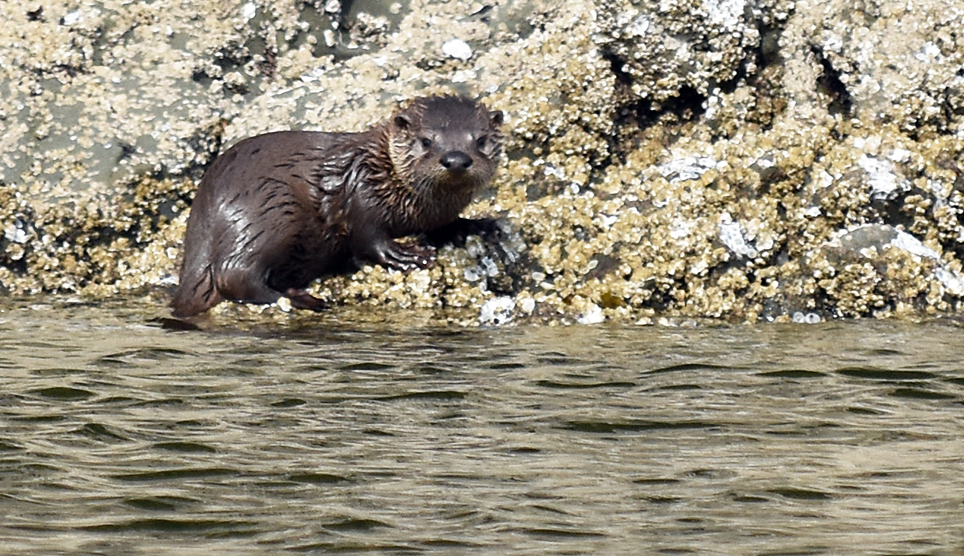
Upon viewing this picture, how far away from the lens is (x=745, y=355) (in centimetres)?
512

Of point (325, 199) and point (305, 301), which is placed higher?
point (325, 199)

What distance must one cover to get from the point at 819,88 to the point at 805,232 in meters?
0.82

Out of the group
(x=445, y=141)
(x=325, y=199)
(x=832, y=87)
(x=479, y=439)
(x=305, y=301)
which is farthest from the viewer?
(x=832, y=87)

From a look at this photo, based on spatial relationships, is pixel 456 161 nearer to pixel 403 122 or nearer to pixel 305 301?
pixel 403 122

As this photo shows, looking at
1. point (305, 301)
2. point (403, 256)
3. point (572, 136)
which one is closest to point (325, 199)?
point (403, 256)

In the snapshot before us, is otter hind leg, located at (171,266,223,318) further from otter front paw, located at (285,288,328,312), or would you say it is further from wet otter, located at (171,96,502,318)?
otter front paw, located at (285,288,328,312)

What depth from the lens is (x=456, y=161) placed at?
6047 millimetres

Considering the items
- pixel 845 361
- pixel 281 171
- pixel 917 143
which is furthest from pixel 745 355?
pixel 281 171

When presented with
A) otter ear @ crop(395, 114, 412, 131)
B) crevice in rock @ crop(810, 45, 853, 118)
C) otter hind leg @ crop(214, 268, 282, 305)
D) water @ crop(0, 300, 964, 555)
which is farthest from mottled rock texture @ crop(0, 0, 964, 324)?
otter ear @ crop(395, 114, 412, 131)

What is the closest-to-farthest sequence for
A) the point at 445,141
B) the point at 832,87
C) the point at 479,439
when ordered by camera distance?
the point at 479,439
the point at 445,141
the point at 832,87

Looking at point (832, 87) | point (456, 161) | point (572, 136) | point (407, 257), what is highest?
point (832, 87)

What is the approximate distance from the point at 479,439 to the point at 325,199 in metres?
2.58

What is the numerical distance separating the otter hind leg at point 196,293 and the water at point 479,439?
346 millimetres

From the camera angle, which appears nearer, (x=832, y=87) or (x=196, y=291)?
(x=196, y=291)
